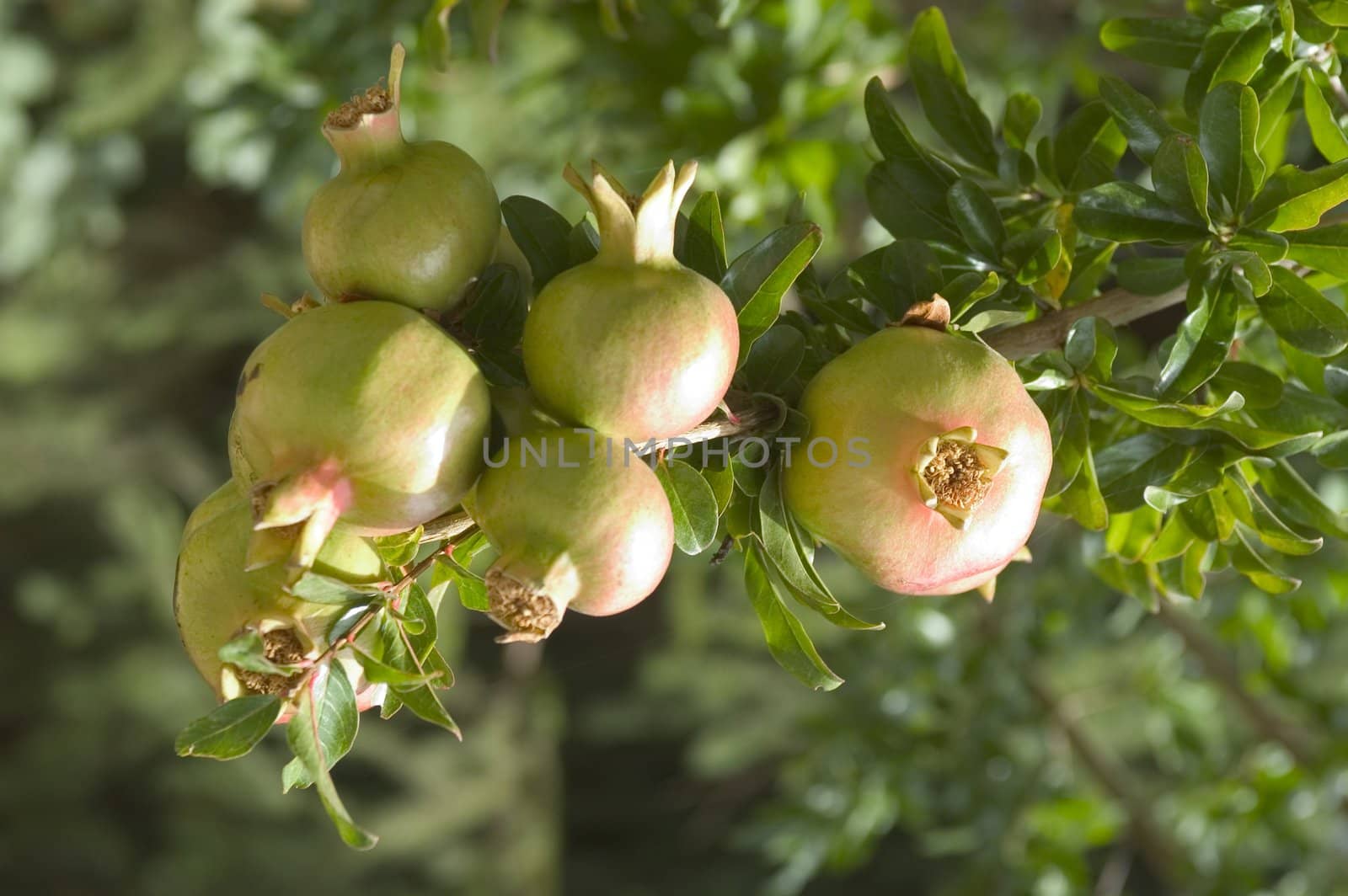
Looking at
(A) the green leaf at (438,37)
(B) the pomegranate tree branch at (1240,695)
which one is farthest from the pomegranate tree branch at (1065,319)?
(B) the pomegranate tree branch at (1240,695)

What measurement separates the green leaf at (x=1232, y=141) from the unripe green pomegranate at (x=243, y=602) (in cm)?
38

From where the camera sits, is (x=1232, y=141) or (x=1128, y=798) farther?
(x=1128, y=798)

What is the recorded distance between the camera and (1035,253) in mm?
454

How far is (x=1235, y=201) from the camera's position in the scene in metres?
0.44

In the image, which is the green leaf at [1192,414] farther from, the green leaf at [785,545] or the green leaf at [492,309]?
the green leaf at [492,309]

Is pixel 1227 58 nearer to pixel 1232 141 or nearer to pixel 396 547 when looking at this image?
pixel 1232 141

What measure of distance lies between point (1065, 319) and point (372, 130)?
0.30 metres

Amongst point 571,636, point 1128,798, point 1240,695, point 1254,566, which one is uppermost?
point 1254,566

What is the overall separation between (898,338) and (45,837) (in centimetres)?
237

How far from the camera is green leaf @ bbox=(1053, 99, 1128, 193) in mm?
501

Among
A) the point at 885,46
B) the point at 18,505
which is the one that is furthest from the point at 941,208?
the point at 18,505

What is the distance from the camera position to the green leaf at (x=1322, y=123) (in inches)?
18.0

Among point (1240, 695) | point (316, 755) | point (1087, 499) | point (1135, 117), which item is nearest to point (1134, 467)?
point (1087, 499)

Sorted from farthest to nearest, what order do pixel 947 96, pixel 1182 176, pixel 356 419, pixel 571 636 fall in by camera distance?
pixel 571 636 < pixel 947 96 < pixel 1182 176 < pixel 356 419
